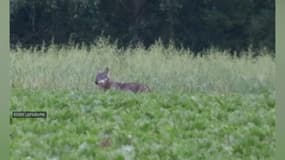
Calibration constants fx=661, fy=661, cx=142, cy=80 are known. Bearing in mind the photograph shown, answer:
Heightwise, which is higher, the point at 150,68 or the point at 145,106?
the point at 150,68

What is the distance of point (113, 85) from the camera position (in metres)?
6.59

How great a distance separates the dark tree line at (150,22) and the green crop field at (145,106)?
150 millimetres

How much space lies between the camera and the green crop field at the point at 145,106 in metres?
5.06

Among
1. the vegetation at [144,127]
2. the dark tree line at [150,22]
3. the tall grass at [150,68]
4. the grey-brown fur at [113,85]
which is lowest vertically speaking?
the vegetation at [144,127]

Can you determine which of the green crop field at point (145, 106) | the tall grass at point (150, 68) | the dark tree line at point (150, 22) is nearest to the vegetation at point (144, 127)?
the green crop field at point (145, 106)

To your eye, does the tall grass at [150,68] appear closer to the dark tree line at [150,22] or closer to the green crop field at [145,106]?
the green crop field at [145,106]

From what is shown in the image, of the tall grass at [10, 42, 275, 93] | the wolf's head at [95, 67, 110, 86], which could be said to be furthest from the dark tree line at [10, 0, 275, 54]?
the wolf's head at [95, 67, 110, 86]

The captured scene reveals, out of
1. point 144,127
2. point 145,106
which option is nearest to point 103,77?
point 145,106

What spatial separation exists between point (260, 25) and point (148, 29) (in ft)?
3.17

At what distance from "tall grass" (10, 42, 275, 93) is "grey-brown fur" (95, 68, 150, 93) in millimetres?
63

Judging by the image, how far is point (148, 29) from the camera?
577 cm

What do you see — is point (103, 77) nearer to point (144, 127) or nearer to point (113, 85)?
point (113, 85)

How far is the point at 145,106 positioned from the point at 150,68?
0.40 metres

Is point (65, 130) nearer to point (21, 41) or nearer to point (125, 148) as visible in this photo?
point (125, 148)
